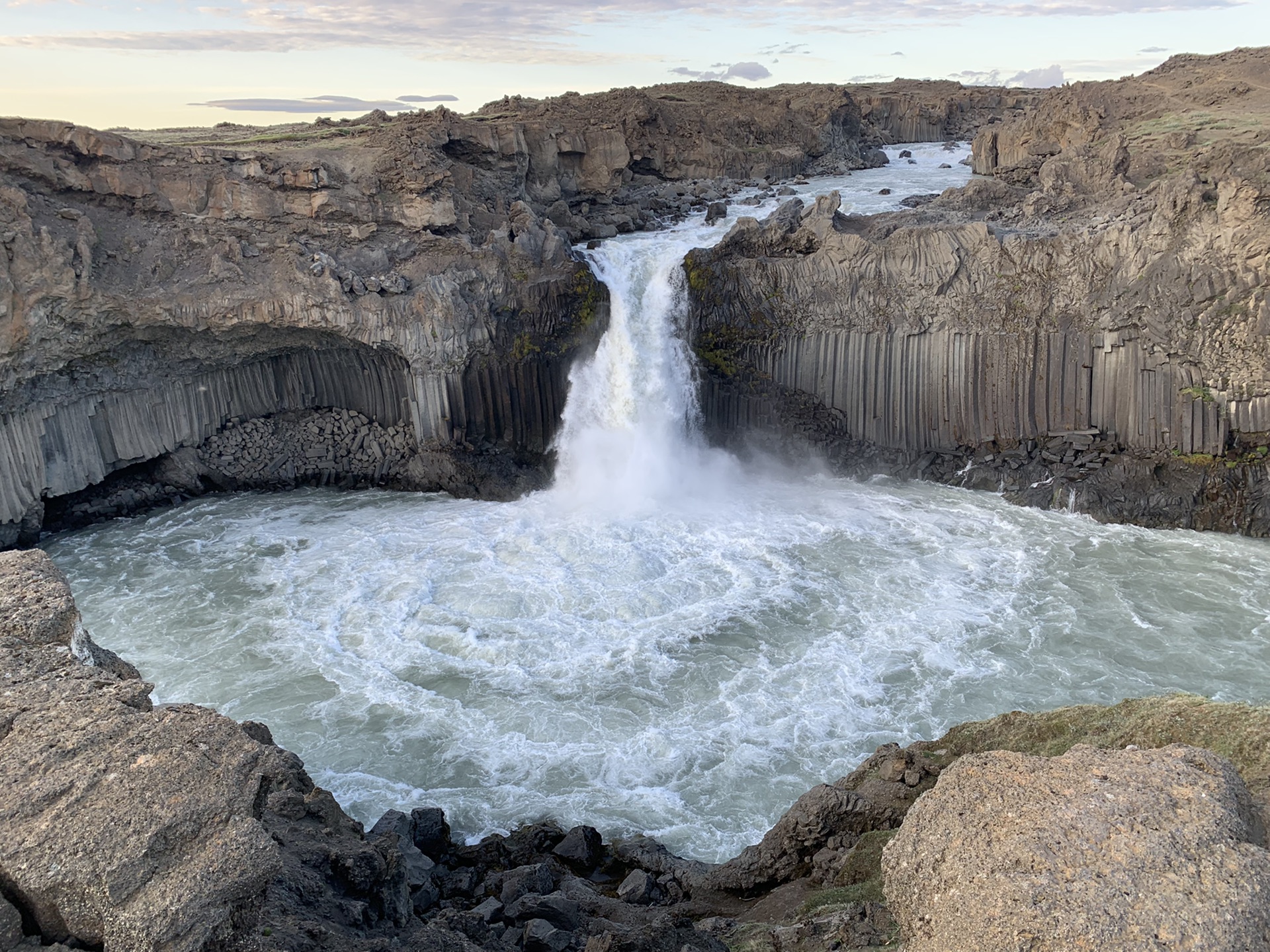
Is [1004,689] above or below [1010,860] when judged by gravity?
below

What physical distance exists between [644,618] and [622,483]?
6.76 m

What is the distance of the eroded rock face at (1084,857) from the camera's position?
611cm

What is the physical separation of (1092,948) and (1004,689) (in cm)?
1004

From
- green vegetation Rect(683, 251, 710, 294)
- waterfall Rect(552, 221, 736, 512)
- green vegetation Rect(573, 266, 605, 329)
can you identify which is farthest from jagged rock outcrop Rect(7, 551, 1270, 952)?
green vegetation Rect(683, 251, 710, 294)

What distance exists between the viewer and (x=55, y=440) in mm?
22047

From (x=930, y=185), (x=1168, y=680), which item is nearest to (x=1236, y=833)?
(x=1168, y=680)

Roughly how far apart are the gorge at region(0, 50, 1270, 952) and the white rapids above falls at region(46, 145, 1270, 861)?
10 centimetres

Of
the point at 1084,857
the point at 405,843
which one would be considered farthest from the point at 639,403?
the point at 1084,857

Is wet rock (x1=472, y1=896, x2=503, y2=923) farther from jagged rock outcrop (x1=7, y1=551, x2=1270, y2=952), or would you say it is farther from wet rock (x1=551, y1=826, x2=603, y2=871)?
wet rock (x1=551, y1=826, x2=603, y2=871)

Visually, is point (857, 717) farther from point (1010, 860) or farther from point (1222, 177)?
point (1222, 177)

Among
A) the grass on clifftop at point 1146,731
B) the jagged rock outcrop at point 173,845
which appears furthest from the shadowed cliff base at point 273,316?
the grass on clifftop at point 1146,731

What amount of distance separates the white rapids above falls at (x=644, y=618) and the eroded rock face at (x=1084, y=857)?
5.59 m

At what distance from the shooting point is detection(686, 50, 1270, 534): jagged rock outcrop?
21.5m

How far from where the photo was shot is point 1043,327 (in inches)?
922
